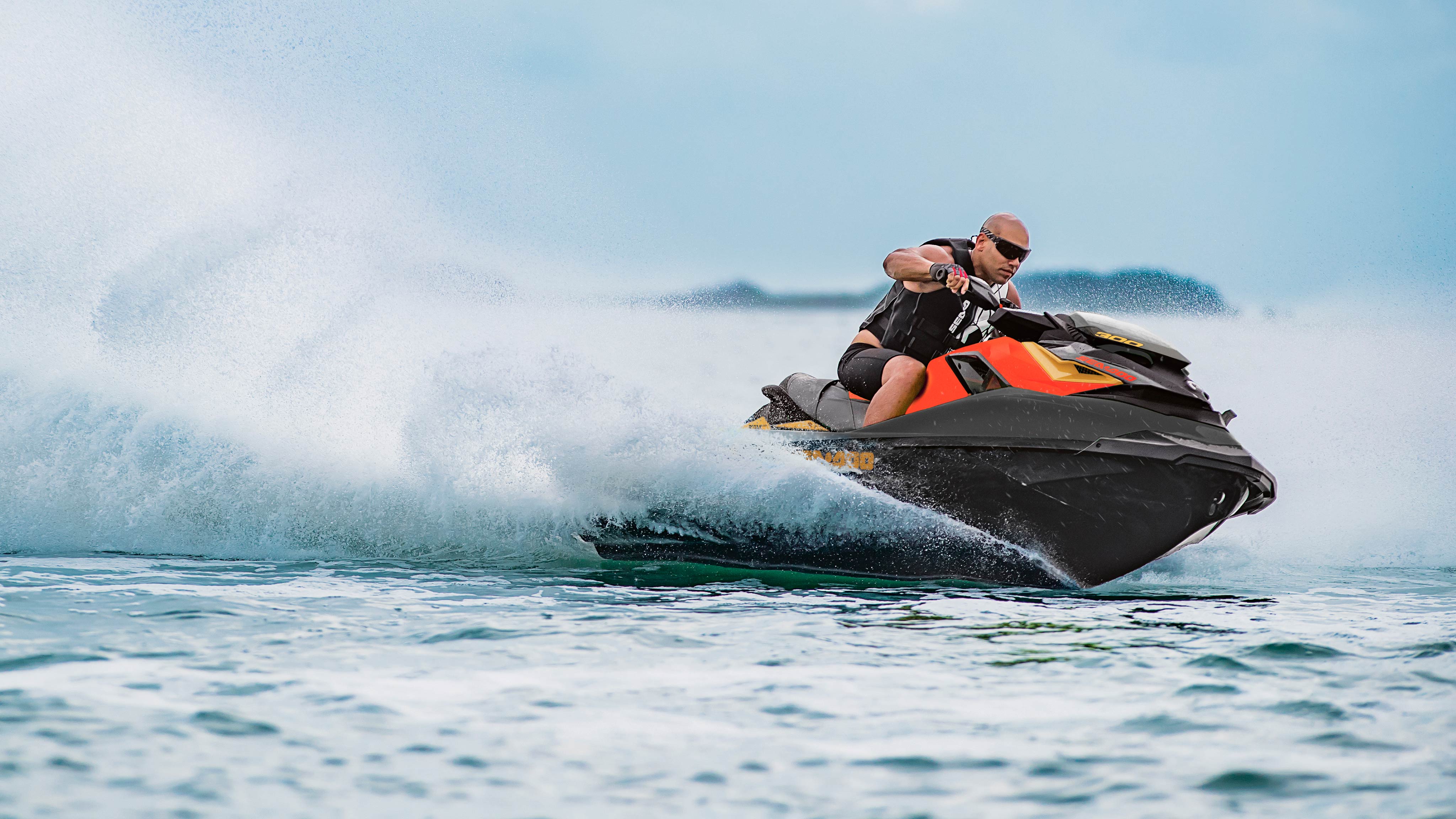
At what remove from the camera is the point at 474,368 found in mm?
4684

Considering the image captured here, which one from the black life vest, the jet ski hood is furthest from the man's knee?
the jet ski hood

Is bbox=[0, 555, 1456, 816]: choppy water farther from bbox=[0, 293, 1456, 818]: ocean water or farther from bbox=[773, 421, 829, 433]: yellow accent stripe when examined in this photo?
bbox=[773, 421, 829, 433]: yellow accent stripe

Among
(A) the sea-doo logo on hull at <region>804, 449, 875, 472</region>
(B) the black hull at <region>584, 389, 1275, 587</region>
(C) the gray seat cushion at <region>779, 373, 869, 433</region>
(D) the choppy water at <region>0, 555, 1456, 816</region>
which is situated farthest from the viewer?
(C) the gray seat cushion at <region>779, 373, 869, 433</region>

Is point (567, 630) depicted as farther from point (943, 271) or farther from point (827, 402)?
point (943, 271)

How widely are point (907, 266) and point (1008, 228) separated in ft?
1.41

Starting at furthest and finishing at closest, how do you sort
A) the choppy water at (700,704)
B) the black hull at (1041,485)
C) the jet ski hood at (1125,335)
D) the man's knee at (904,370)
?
1. the man's knee at (904,370)
2. the jet ski hood at (1125,335)
3. the black hull at (1041,485)
4. the choppy water at (700,704)

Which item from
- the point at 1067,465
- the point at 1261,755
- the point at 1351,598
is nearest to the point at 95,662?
the point at 1261,755

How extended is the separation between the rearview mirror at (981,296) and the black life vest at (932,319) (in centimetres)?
34

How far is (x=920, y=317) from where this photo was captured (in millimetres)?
4391

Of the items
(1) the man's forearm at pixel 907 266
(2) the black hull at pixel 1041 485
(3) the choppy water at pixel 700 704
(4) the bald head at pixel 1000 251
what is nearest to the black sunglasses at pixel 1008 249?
(4) the bald head at pixel 1000 251

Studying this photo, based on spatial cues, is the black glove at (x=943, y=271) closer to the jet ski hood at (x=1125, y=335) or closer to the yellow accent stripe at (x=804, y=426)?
the jet ski hood at (x=1125, y=335)

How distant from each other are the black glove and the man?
11cm

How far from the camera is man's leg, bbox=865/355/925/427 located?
13.4ft

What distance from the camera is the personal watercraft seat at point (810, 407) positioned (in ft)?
14.0
